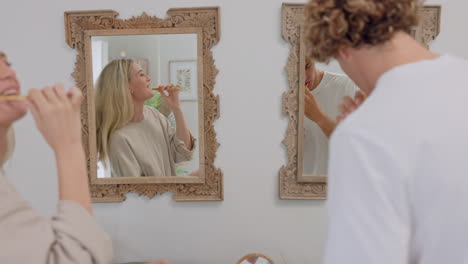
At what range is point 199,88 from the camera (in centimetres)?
134

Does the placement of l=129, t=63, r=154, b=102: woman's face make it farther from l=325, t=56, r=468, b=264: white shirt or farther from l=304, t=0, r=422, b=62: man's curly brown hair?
l=325, t=56, r=468, b=264: white shirt

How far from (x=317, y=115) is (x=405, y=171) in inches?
33.5

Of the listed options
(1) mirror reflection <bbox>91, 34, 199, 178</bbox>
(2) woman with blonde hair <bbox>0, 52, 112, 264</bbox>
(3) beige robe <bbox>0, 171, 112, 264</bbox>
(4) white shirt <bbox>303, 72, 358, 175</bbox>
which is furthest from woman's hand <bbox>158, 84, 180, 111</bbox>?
(3) beige robe <bbox>0, 171, 112, 264</bbox>

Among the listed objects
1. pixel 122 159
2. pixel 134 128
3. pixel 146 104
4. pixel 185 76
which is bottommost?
pixel 122 159

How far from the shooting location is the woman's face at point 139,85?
1357 mm

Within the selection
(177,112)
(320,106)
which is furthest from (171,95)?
(320,106)

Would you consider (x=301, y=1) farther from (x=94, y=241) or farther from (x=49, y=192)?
(x=49, y=192)

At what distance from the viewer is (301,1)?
131 cm

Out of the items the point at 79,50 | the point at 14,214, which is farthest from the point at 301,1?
the point at 14,214

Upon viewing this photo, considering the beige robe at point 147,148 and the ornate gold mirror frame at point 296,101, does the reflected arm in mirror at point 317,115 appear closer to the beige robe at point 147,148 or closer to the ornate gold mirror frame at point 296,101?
the ornate gold mirror frame at point 296,101

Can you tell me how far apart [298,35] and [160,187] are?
35.1 inches

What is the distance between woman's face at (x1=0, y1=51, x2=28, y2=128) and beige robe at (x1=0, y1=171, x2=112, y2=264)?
0.64 feet

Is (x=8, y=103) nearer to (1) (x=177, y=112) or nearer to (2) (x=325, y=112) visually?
(1) (x=177, y=112)

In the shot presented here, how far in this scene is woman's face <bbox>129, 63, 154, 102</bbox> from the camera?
4.45 ft
